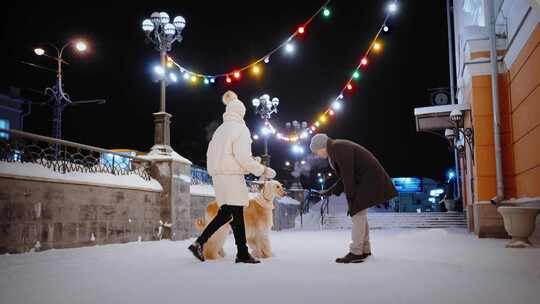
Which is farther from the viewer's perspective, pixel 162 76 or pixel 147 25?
pixel 162 76

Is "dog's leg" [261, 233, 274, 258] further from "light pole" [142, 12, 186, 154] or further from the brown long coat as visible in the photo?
"light pole" [142, 12, 186, 154]

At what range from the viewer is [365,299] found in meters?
3.16

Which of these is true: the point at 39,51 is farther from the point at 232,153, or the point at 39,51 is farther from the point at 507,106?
the point at 507,106

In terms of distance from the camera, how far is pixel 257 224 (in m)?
6.14

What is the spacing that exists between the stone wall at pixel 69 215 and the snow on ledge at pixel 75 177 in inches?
2.8

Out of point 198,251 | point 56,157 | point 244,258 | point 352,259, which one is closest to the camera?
point 352,259

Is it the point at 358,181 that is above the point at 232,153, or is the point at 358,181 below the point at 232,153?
below

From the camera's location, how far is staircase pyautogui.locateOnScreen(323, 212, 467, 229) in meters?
19.9

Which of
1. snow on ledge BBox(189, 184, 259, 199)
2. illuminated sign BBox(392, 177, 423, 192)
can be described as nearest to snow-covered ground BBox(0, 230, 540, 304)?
snow on ledge BBox(189, 184, 259, 199)

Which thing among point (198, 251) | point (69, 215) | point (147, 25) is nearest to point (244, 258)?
point (198, 251)

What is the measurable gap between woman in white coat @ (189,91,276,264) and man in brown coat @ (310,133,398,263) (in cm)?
82

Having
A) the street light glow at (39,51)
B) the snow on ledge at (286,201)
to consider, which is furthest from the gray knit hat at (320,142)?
the street light glow at (39,51)

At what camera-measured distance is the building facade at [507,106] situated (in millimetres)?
8719

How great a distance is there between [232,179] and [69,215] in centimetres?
409
